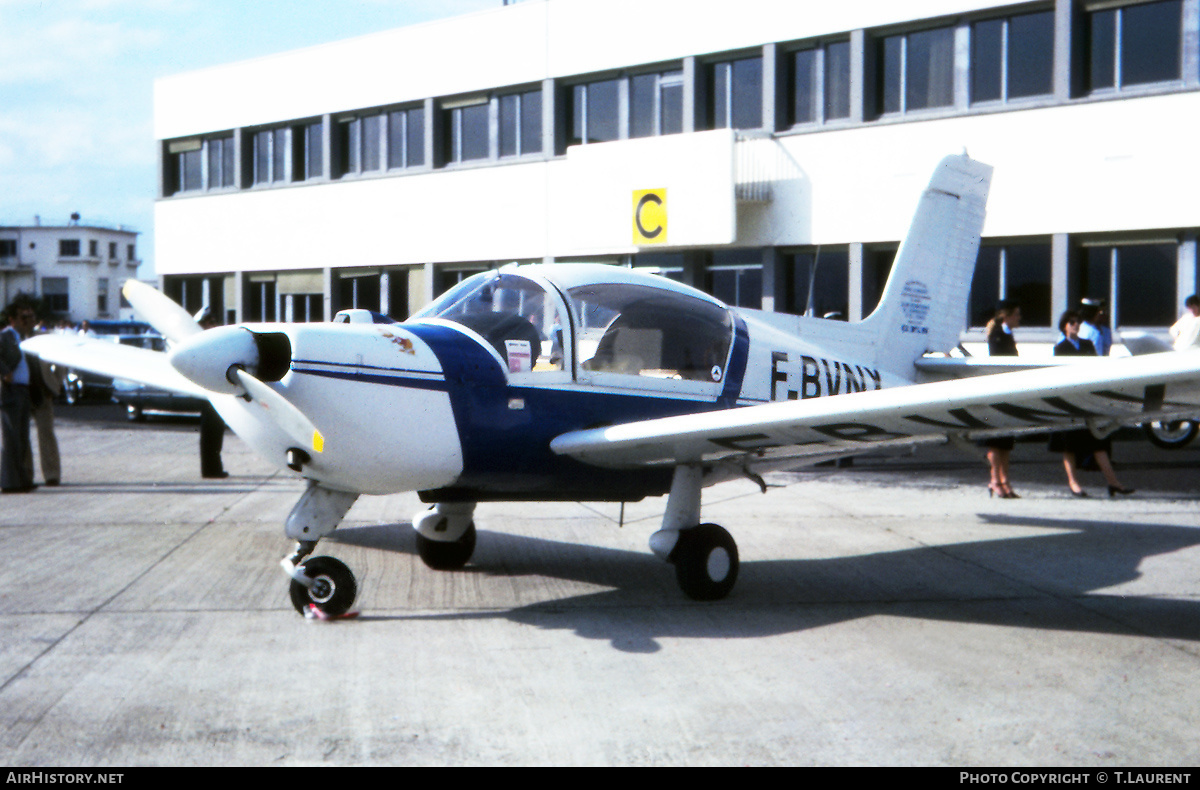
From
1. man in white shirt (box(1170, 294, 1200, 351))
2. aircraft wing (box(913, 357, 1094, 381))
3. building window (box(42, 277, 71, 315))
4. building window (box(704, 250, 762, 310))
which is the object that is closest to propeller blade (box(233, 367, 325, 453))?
aircraft wing (box(913, 357, 1094, 381))

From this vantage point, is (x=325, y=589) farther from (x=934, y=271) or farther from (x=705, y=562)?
(x=934, y=271)

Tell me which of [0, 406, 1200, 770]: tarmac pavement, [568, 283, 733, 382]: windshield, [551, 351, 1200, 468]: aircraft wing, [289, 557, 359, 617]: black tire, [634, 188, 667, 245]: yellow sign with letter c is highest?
[634, 188, 667, 245]: yellow sign with letter c

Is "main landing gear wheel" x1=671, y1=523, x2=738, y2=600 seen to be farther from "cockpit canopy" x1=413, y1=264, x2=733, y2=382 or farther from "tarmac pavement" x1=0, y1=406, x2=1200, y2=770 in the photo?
"cockpit canopy" x1=413, y1=264, x2=733, y2=382

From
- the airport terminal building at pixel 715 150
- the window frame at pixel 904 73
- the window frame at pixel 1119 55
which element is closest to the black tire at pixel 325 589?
the airport terminal building at pixel 715 150

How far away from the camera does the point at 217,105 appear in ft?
104

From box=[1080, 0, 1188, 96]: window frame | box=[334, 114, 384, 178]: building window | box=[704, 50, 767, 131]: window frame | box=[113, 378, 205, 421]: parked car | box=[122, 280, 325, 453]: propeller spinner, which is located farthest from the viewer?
box=[334, 114, 384, 178]: building window

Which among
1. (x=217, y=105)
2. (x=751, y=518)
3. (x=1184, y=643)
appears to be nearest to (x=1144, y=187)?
(x=751, y=518)

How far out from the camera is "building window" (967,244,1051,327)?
18.6m

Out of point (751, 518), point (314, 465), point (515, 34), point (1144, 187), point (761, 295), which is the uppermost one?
point (515, 34)

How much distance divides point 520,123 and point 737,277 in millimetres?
6681

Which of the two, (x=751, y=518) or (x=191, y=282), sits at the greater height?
(x=191, y=282)

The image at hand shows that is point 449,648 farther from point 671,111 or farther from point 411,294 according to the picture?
point 411,294

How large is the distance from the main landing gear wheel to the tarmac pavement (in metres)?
0.11

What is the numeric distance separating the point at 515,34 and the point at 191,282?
44.8 ft
